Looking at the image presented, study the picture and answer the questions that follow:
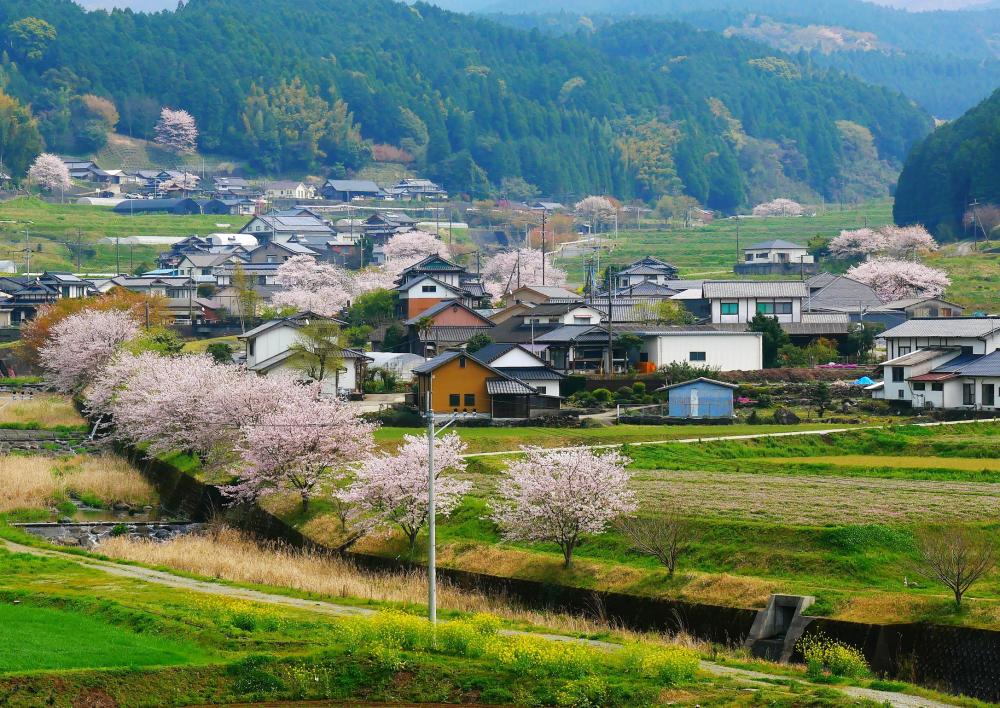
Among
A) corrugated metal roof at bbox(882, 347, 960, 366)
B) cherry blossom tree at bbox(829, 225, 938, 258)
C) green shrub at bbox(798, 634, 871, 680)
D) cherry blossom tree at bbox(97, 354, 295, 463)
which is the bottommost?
green shrub at bbox(798, 634, 871, 680)

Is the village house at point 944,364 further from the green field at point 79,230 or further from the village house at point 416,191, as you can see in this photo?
the village house at point 416,191

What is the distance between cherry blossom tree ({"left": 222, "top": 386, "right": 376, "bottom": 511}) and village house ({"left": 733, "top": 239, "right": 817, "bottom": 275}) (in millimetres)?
57272

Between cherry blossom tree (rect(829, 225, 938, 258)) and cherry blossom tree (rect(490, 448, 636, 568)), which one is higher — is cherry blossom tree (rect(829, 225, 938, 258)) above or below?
above

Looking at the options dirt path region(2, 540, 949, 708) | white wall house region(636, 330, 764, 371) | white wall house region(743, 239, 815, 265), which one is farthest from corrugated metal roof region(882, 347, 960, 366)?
white wall house region(743, 239, 815, 265)

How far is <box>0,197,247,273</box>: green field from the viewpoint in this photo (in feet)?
319

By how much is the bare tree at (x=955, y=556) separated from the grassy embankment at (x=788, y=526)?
0.88ft

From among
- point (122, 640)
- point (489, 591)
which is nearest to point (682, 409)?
point (489, 591)

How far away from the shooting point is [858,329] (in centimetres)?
5538

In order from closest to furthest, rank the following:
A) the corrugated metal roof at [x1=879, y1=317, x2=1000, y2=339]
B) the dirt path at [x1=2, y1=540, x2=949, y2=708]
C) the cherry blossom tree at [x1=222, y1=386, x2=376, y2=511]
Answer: the dirt path at [x1=2, y1=540, x2=949, y2=708]
the cherry blossom tree at [x1=222, y1=386, x2=376, y2=511]
the corrugated metal roof at [x1=879, y1=317, x2=1000, y2=339]

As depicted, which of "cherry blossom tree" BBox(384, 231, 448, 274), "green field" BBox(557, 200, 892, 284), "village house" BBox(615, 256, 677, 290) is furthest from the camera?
"cherry blossom tree" BBox(384, 231, 448, 274)

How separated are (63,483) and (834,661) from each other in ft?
80.7

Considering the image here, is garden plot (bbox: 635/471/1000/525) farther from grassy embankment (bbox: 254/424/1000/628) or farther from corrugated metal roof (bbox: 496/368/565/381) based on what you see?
corrugated metal roof (bbox: 496/368/565/381)

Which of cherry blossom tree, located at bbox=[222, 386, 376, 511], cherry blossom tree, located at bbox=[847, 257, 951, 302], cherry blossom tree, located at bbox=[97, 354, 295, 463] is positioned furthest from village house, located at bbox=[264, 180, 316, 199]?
cherry blossom tree, located at bbox=[222, 386, 376, 511]

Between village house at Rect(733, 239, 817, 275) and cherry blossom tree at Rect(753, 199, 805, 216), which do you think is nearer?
village house at Rect(733, 239, 817, 275)
